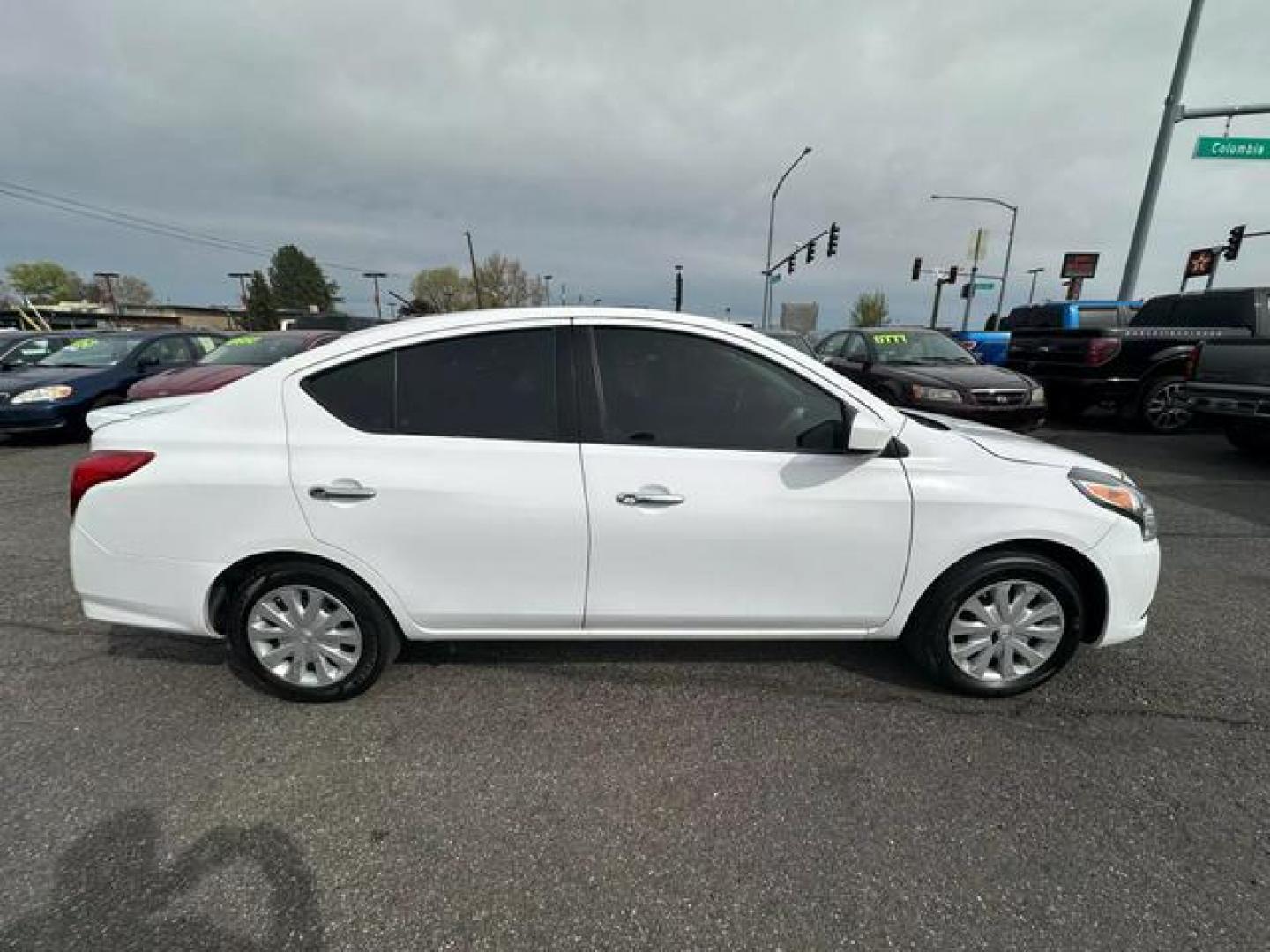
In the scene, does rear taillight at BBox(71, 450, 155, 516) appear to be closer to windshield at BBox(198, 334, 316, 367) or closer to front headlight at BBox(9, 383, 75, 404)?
windshield at BBox(198, 334, 316, 367)

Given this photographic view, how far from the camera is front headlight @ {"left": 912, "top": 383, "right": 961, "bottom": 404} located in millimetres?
7094

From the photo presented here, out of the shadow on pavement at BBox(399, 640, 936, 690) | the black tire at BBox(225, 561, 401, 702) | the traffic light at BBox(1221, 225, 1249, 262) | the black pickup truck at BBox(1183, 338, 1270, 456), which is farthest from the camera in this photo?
the traffic light at BBox(1221, 225, 1249, 262)

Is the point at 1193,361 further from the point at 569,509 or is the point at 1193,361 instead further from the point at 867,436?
the point at 569,509

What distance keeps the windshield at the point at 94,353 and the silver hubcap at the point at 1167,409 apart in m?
15.0

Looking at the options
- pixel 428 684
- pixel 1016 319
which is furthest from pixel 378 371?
pixel 1016 319

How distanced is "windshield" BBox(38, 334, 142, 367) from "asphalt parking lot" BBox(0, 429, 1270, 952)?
7373mm

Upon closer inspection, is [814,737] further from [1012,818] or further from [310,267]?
[310,267]

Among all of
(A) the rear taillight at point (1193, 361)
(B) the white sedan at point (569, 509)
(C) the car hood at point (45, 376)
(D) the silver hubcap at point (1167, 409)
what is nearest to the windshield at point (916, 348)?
(A) the rear taillight at point (1193, 361)

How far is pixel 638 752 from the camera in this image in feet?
7.71

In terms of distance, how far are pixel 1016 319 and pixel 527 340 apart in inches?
550

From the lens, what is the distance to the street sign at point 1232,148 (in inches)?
460

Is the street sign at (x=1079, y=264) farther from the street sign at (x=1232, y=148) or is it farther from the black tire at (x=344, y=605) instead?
the black tire at (x=344, y=605)

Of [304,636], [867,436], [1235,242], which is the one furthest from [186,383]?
[1235,242]

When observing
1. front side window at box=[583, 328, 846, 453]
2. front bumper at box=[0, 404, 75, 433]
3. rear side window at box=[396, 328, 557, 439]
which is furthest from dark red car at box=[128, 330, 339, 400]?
front side window at box=[583, 328, 846, 453]
